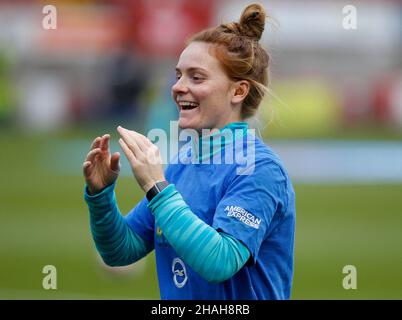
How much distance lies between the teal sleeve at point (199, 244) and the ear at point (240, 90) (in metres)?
0.62

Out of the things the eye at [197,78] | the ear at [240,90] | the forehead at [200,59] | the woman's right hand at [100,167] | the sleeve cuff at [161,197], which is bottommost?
the sleeve cuff at [161,197]

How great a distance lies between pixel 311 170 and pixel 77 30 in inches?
569

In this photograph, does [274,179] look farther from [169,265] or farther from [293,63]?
[293,63]

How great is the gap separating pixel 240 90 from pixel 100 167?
27.1 inches

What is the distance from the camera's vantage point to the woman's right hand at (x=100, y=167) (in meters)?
3.65

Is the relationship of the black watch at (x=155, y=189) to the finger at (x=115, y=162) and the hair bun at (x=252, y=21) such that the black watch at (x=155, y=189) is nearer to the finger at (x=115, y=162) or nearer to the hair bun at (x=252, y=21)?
the finger at (x=115, y=162)

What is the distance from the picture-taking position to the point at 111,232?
3729 millimetres

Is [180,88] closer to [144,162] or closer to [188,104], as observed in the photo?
[188,104]

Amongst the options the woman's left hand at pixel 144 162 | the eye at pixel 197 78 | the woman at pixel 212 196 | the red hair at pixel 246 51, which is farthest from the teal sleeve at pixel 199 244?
the red hair at pixel 246 51

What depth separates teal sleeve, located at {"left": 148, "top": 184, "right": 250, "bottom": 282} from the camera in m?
3.22

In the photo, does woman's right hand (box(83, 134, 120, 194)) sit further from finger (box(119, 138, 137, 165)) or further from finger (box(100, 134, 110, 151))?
finger (box(119, 138, 137, 165))

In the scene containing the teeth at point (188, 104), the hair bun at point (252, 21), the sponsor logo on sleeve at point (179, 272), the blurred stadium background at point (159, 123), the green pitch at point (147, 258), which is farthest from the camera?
the blurred stadium background at point (159, 123)

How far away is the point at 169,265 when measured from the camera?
3564 mm

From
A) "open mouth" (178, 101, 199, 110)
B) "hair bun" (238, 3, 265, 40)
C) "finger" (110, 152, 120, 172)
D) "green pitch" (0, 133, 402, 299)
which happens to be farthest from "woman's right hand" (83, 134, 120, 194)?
"green pitch" (0, 133, 402, 299)
